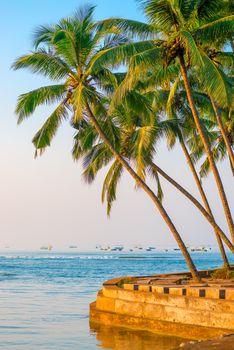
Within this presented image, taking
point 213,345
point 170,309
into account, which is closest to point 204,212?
point 170,309

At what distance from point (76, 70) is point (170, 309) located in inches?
351

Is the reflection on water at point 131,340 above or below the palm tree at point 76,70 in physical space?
below

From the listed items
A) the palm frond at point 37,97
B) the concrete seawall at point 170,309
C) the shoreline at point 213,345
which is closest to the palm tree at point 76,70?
the palm frond at point 37,97

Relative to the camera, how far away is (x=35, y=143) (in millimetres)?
20781

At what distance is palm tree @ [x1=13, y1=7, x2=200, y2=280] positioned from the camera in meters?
19.1

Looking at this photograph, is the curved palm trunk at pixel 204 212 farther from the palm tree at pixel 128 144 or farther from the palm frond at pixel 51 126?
the palm frond at pixel 51 126

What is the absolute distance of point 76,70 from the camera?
1978 centimetres

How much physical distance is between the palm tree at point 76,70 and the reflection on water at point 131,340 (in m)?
4.57

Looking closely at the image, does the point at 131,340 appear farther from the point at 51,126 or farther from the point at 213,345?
the point at 51,126

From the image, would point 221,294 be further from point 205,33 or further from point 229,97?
point 205,33

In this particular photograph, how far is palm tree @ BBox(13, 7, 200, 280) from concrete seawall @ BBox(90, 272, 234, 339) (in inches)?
143

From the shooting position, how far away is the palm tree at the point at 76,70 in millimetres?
19108

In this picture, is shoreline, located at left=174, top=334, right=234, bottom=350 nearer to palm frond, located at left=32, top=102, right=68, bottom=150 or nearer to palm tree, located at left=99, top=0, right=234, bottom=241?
palm tree, located at left=99, top=0, right=234, bottom=241

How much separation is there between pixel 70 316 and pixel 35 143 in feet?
20.2
